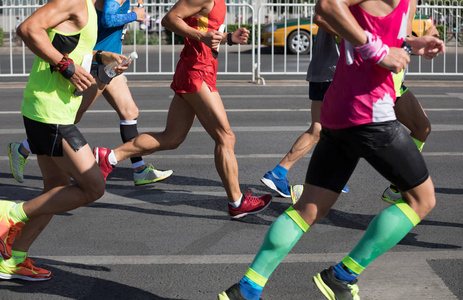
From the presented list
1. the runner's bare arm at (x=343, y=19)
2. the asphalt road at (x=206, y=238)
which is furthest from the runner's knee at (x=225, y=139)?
the runner's bare arm at (x=343, y=19)

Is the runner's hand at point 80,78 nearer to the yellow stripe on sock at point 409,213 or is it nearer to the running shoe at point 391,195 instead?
the yellow stripe on sock at point 409,213

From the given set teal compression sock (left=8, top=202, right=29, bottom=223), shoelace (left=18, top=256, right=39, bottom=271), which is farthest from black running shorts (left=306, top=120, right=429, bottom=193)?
shoelace (left=18, top=256, right=39, bottom=271)

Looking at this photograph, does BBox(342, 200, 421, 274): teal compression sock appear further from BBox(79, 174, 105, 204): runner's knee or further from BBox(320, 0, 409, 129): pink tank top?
BBox(79, 174, 105, 204): runner's knee

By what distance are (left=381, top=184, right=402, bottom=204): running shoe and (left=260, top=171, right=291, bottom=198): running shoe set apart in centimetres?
72

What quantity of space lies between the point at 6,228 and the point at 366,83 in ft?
6.32

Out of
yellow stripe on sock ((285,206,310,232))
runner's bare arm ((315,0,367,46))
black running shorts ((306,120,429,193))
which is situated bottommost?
yellow stripe on sock ((285,206,310,232))

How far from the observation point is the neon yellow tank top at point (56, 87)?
154 inches

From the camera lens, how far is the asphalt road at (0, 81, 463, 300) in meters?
4.03

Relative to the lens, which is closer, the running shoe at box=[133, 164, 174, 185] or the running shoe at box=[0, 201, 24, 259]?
the running shoe at box=[0, 201, 24, 259]

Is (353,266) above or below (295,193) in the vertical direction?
above

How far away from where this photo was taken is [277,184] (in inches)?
231

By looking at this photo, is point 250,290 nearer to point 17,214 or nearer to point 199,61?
point 17,214

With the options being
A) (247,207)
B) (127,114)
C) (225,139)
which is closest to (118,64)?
(225,139)

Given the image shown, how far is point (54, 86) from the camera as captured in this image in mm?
3953
